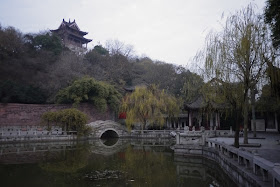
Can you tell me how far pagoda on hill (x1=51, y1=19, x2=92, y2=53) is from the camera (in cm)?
3741

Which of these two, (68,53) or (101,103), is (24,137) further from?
(68,53)

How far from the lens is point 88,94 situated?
23.9 meters

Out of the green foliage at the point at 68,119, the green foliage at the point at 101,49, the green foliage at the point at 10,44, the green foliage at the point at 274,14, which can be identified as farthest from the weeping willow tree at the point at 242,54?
the green foliage at the point at 101,49

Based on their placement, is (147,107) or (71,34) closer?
(147,107)

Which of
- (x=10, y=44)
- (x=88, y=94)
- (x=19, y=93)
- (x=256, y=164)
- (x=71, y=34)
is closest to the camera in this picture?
(x=256, y=164)

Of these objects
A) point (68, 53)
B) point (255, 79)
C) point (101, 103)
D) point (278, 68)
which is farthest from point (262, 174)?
point (68, 53)

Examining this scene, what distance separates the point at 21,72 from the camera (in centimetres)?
2369

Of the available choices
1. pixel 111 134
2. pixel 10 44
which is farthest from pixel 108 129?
pixel 10 44

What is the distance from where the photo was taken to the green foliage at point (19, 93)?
2069 cm

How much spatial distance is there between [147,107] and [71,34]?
2208cm

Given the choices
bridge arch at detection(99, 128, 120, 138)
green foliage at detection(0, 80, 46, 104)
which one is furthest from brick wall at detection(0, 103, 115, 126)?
bridge arch at detection(99, 128, 120, 138)

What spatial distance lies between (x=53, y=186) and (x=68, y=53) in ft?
77.0

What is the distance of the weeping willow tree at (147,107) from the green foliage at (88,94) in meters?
2.14

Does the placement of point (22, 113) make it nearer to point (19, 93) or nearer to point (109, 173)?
point (19, 93)
